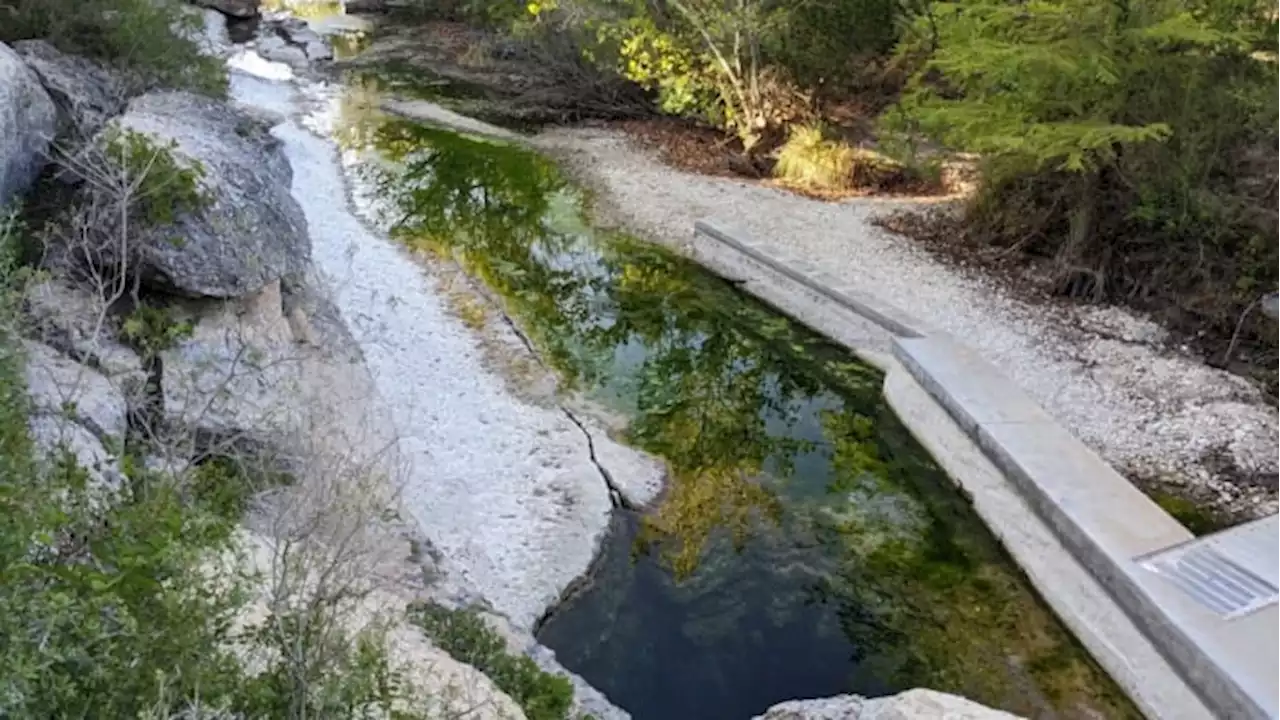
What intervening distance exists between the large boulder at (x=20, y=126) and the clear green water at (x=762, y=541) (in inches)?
155

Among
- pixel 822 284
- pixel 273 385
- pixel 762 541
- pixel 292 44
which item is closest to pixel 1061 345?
pixel 822 284

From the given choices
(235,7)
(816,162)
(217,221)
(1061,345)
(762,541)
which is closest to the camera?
(762,541)

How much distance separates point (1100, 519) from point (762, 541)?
194 centimetres

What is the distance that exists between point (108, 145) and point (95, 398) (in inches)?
89.9

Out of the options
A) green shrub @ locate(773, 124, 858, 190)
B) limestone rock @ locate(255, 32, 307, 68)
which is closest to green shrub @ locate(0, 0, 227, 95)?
green shrub @ locate(773, 124, 858, 190)

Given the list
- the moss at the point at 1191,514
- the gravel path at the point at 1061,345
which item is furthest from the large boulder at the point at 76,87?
the moss at the point at 1191,514

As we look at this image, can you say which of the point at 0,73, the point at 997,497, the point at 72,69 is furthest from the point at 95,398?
the point at 997,497

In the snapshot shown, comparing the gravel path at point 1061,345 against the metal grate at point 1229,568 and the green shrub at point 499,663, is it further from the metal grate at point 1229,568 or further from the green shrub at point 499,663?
the green shrub at point 499,663

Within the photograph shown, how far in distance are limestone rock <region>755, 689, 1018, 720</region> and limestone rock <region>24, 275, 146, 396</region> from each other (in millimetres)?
3686

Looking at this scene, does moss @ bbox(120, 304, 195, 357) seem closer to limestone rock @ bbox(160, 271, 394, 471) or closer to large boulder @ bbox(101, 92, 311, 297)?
limestone rock @ bbox(160, 271, 394, 471)

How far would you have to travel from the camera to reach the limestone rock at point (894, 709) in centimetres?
448

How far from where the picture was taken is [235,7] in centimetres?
2384

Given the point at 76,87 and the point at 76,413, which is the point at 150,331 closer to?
the point at 76,413

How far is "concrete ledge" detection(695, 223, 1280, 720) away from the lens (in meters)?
4.64
